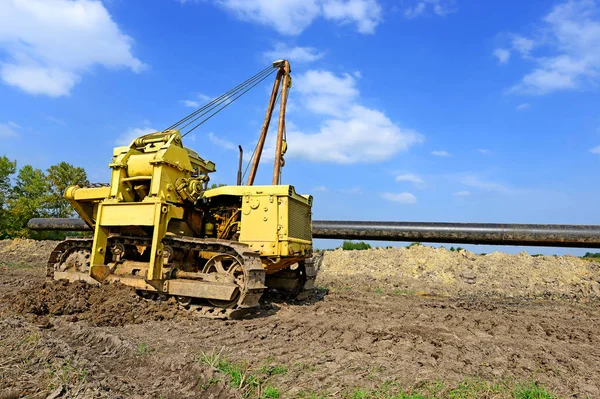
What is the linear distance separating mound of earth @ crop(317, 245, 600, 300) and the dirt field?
1794 millimetres

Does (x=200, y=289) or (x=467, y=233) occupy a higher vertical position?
(x=467, y=233)

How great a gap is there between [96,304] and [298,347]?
3.94m

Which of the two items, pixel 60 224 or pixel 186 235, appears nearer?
pixel 186 235

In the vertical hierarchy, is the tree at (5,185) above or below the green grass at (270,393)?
above

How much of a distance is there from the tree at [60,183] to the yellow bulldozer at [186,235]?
27.1 metres

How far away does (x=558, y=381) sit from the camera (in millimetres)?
4219

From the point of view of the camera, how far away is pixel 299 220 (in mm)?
8312

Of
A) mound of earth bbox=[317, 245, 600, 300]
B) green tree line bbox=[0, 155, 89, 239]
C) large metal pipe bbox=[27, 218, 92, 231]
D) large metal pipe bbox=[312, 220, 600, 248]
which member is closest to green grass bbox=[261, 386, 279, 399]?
mound of earth bbox=[317, 245, 600, 300]

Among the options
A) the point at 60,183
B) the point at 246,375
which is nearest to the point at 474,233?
the point at 246,375

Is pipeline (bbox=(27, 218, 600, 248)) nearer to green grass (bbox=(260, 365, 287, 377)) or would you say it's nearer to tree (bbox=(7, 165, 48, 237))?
green grass (bbox=(260, 365, 287, 377))

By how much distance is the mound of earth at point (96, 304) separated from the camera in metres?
6.65

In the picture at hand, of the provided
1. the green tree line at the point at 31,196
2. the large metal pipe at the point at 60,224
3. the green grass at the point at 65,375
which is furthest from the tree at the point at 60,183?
the green grass at the point at 65,375

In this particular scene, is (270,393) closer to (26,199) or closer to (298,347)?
(298,347)

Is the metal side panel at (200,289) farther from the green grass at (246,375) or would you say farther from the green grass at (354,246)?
the green grass at (354,246)
